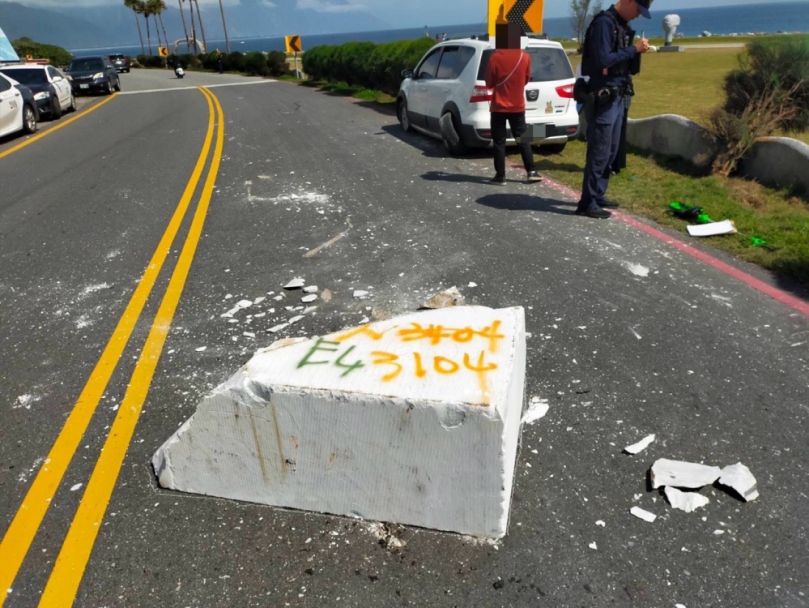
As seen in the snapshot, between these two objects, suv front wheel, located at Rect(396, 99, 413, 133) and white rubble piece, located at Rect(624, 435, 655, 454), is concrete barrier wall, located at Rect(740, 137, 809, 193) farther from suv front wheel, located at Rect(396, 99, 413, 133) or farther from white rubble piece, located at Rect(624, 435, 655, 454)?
suv front wheel, located at Rect(396, 99, 413, 133)

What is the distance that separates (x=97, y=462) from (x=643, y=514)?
2596 millimetres

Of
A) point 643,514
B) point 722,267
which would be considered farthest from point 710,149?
point 643,514

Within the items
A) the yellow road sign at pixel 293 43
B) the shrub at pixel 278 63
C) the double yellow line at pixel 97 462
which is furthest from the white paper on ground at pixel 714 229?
the shrub at pixel 278 63

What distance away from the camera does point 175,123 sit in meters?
16.0

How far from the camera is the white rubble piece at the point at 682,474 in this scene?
2990 mm

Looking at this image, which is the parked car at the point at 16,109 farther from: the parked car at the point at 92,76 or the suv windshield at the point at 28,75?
the parked car at the point at 92,76

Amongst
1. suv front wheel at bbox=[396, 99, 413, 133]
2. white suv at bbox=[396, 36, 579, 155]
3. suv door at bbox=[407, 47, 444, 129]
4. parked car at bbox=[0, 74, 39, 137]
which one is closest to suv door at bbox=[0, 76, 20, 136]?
parked car at bbox=[0, 74, 39, 137]

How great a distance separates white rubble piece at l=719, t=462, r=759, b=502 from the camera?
292cm

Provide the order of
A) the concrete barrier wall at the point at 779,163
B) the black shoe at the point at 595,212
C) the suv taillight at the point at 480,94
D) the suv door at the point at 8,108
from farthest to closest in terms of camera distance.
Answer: the suv door at the point at 8,108
the suv taillight at the point at 480,94
the concrete barrier wall at the point at 779,163
the black shoe at the point at 595,212

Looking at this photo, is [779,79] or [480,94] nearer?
[779,79]

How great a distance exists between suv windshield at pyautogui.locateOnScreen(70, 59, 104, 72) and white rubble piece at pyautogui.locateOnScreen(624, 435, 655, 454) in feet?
93.3

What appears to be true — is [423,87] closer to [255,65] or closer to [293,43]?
[293,43]

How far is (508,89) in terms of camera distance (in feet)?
26.2

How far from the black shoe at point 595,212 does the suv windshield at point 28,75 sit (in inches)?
653
